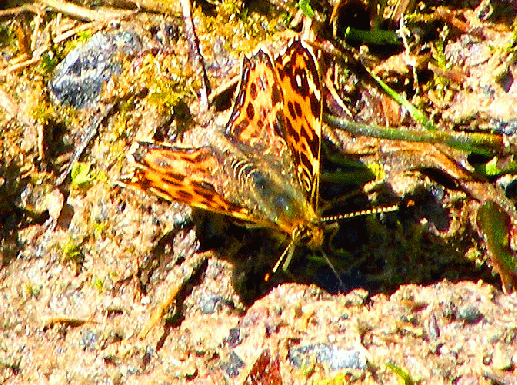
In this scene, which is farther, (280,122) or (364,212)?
(280,122)

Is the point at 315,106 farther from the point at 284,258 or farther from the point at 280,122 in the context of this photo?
the point at 284,258

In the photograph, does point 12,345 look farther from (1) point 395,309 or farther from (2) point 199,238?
(1) point 395,309

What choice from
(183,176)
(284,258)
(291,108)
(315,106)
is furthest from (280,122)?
(284,258)

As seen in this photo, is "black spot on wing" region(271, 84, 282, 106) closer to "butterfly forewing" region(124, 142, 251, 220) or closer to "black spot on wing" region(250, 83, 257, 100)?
"black spot on wing" region(250, 83, 257, 100)

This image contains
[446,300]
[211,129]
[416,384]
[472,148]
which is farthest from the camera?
[211,129]

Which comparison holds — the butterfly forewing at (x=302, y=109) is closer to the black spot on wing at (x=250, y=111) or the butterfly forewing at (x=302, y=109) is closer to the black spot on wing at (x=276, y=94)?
the black spot on wing at (x=276, y=94)

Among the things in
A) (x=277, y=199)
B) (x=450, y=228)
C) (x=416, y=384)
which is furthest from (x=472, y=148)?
(x=416, y=384)

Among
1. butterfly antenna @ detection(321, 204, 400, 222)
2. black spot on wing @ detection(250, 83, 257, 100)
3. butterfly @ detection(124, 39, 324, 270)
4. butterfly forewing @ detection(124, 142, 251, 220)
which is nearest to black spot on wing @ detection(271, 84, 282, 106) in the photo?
butterfly @ detection(124, 39, 324, 270)

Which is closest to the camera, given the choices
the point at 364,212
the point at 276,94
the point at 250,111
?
the point at 364,212
